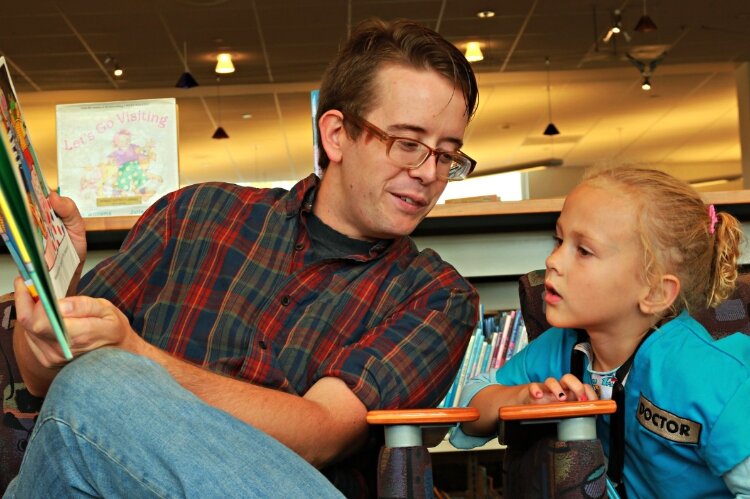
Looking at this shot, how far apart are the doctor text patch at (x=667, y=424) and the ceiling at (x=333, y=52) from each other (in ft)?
15.2

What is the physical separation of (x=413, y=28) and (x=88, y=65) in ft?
27.2

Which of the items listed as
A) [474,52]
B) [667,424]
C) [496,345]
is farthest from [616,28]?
[667,424]

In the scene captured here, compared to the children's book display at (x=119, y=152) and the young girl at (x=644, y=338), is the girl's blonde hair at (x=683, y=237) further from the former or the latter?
the children's book display at (x=119, y=152)

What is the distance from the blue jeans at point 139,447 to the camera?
3.30ft

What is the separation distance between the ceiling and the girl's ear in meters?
4.41

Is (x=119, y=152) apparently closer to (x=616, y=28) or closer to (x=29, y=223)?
(x=29, y=223)

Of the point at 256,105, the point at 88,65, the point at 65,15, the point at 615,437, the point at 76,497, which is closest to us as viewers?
the point at 76,497

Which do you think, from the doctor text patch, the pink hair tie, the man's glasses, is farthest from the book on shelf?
the pink hair tie

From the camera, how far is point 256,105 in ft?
36.4

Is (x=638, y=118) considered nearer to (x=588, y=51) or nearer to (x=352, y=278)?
(x=588, y=51)

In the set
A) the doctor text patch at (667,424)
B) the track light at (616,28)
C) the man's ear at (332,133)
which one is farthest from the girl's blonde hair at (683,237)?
the track light at (616,28)

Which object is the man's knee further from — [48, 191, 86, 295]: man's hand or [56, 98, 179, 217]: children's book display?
[56, 98, 179, 217]: children's book display

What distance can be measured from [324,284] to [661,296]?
555 mm

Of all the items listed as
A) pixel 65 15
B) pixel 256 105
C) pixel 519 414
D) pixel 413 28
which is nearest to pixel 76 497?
pixel 519 414
